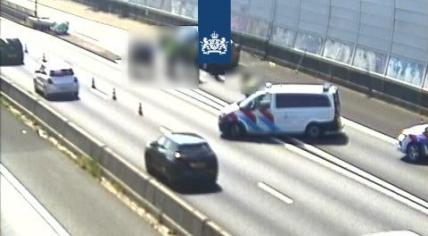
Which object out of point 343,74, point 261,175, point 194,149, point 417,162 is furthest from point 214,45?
point 343,74

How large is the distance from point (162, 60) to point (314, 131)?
21598 millimetres

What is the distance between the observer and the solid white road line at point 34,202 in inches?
921

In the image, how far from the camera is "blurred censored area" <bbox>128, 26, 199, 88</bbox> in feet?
39.5

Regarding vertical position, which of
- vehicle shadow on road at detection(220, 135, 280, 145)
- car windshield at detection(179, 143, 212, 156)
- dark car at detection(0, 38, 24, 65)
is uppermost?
car windshield at detection(179, 143, 212, 156)

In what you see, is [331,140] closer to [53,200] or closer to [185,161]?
[185,161]

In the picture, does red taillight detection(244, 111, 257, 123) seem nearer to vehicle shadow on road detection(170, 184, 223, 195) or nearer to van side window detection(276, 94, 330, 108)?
van side window detection(276, 94, 330, 108)

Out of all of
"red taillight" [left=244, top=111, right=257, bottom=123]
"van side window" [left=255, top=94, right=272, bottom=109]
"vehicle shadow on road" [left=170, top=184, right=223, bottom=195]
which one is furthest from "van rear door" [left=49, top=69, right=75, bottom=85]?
"vehicle shadow on road" [left=170, top=184, right=223, bottom=195]

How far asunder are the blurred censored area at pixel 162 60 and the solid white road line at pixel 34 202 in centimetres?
1041

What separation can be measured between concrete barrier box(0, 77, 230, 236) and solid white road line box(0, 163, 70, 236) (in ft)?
7.15

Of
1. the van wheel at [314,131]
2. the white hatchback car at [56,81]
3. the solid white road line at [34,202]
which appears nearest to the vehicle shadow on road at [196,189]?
the solid white road line at [34,202]

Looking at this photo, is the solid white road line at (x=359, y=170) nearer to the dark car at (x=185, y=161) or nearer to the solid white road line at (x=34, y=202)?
the dark car at (x=185, y=161)

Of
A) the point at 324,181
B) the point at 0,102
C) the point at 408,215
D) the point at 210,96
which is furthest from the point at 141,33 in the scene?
the point at 0,102

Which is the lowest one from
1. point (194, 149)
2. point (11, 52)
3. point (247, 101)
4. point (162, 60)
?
point (11, 52)

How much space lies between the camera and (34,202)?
84.6 feet
